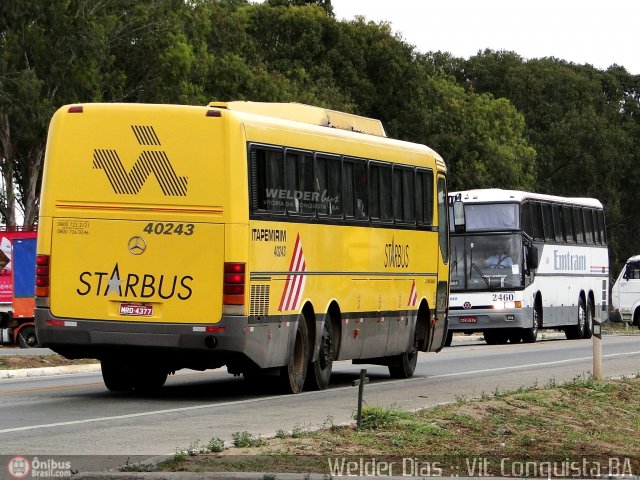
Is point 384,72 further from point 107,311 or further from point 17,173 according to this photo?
point 107,311

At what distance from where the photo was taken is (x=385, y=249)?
77.5 ft

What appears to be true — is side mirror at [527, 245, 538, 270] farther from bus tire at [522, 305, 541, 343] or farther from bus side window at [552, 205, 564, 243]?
bus side window at [552, 205, 564, 243]

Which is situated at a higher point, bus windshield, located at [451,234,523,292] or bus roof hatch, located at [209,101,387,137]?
bus roof hatch, located at [209,101,387,137]

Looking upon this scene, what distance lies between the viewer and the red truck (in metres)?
41.2

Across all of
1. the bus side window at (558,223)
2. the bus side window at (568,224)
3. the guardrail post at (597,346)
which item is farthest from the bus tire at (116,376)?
the bus side window at (568,224)

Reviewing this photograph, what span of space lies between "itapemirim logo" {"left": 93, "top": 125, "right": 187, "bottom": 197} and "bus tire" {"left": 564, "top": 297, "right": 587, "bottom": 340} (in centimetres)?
3093

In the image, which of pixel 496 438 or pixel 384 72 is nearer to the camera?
pixel 496 438

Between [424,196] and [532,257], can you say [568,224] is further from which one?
[424,196]

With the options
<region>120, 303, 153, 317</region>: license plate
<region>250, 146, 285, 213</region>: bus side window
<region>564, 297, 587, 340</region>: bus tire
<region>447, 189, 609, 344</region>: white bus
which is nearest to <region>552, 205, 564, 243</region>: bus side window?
<region>447, 189, 609, 344</region>: white bus

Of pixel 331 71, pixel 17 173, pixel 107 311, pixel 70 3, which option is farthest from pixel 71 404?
pixel 331 71

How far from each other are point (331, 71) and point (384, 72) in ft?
10.6

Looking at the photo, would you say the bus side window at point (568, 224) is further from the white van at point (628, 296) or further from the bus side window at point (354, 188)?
the bus side window at point (354, 188)

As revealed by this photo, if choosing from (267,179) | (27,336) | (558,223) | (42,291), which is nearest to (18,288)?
(27,336)

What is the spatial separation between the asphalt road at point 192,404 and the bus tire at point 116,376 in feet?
0.68
